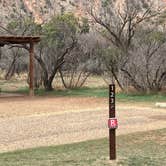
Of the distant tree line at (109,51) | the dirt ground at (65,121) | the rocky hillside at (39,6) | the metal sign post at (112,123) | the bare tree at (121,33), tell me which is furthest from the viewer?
the rocky hillside at (39,6)

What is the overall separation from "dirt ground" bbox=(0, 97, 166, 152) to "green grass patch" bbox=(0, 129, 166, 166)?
977mm

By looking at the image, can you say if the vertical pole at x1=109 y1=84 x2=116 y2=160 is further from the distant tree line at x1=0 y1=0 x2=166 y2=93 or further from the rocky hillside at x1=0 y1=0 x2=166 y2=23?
the rocky hillside at x1=0 y1=0 x2=166 y2=23

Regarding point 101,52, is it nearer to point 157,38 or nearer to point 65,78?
point 157,38

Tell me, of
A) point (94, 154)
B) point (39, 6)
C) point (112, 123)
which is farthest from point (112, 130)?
point (39, 6)

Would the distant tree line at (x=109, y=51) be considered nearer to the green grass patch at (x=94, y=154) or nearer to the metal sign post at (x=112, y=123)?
the green grass patch at (x=94, y=154)

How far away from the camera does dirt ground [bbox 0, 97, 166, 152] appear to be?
13.1 m

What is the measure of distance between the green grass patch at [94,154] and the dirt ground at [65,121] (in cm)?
98

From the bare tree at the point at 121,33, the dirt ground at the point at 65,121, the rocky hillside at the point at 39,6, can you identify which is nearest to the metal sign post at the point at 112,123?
the dirt ground at the point at 65,121

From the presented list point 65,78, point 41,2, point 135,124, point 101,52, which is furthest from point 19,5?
point 135,124

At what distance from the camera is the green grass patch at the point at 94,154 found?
902 cm

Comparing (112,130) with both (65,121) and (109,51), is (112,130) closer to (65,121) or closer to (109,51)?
(65,121)

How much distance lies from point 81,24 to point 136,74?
35.8 feet

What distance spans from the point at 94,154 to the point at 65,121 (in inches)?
285

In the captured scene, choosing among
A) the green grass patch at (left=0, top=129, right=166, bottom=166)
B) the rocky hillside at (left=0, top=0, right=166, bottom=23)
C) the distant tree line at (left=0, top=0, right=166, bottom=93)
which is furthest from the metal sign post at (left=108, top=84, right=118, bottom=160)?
the rocky hillside at (left=0, top=0, right=166, bottom=23)
